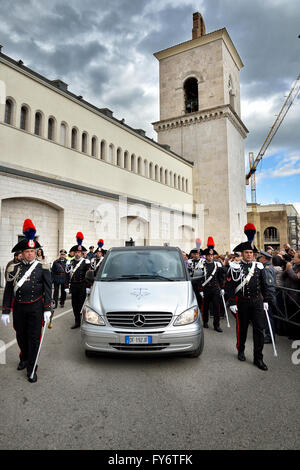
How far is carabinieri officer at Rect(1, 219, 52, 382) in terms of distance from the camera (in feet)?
14.7

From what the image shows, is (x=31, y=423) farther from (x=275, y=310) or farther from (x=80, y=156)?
(x=80, y=156)

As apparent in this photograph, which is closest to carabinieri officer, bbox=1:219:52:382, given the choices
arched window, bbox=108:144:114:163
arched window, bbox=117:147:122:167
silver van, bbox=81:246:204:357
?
silver van, bbox=81:246:204:357

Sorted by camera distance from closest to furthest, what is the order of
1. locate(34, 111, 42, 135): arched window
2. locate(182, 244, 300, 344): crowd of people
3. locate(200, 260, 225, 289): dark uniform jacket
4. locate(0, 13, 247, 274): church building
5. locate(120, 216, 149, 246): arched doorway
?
locate(182, 244, 300, 344): crowd of people, locate(200, 260, 225, 289): dark uniform jacket, locate(0, 13, 247, 274): church building, locate(34, 111, 42, 135): arched window, locate(120, 216, 149, 246): arched doorway

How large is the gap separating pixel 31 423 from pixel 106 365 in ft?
5.74

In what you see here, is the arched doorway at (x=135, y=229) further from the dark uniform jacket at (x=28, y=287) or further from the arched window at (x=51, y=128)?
the dark uniform jacket at (x=28, y=287)

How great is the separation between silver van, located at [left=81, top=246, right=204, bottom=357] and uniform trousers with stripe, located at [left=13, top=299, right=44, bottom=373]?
0.65m

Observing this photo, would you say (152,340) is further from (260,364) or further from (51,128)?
(51,128)

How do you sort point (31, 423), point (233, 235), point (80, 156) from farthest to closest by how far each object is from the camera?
point (233, 235)
point (80, 156)
point (31, 423)

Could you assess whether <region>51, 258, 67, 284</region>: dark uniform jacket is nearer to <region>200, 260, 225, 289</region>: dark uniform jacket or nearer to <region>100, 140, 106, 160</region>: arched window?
<region>200, 260, 225, 289</region>: dark uniform jacket

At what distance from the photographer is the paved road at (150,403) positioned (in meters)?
2.76

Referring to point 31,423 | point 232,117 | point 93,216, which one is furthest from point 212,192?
point 31,423

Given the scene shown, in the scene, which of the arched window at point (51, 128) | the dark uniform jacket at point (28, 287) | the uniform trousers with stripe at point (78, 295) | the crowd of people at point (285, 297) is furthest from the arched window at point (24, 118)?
the dark uniform jacket at point (28, 287)

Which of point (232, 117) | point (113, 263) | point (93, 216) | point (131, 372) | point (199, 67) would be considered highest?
point (199, 67)
